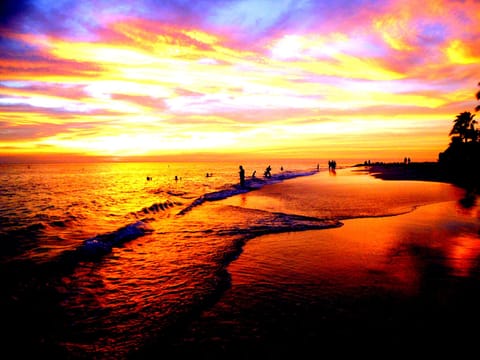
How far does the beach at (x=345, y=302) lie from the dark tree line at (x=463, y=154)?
4131cm

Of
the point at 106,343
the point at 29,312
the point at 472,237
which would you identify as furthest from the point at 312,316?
the point at 472,237

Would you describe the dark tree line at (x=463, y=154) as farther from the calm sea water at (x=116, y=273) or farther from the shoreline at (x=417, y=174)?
the calm sea water at (x=116, y=273)

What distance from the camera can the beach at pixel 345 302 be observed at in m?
4.78

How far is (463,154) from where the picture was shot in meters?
51.2

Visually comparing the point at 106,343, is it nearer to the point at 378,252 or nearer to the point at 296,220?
the point at 378,252

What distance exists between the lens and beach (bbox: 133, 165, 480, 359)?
478 centimetres

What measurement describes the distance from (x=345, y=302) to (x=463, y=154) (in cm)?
6058

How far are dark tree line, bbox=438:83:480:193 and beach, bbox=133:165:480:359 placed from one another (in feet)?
136

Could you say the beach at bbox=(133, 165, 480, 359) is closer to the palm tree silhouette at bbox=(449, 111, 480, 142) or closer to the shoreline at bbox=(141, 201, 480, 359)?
the shoreline at bbox=(141, 201, 480, 359)

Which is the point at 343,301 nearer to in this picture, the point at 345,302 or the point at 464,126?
the point at 345,302

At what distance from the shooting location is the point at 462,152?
51969 millimetres

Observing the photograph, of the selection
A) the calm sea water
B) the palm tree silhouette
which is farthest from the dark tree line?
the calm sea water

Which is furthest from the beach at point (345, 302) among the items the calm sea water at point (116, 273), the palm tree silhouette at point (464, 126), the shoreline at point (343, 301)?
the palm tree silhouette at point (464, 126)

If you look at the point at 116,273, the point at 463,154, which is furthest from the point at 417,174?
the point at 116,273
